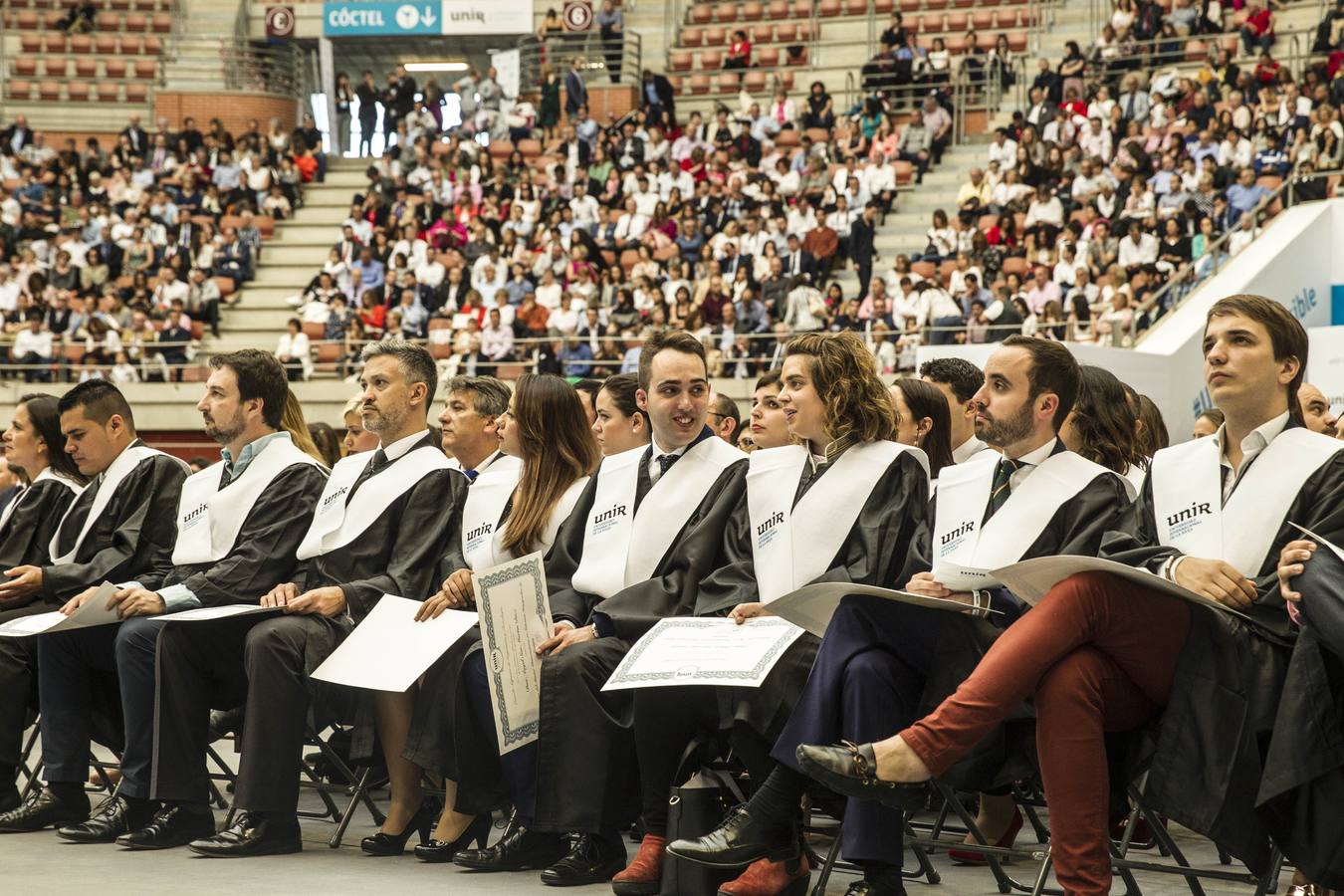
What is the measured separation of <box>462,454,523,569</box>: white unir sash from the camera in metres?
5.91

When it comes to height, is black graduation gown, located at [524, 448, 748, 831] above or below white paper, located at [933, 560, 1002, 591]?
below

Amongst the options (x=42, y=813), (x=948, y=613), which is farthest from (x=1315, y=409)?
(x=42, y=813)

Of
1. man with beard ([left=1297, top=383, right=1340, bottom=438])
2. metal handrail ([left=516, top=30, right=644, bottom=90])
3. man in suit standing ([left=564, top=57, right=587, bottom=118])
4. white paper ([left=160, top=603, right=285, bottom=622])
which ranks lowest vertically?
white paper ([left=160, top=603, right=285, bottom=622])

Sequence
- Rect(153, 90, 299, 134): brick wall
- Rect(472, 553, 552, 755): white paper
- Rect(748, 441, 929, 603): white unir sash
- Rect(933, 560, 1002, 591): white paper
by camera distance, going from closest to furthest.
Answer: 1. Rect(933, 560, 1002, 591): white paper
2. Rect(748, 441, 929, 603): white unir sash
3. Rect(472, 553, 552, 755): white paper
4. Rect(153, 90, 299, 134): brick wall

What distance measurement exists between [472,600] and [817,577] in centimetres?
137

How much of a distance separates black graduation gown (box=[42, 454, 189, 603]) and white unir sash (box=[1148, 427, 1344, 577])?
395 centimetres

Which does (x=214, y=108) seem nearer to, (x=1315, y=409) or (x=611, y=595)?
(x=611, y=595)

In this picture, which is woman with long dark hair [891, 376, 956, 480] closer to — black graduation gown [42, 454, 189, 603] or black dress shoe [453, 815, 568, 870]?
black dress shoe [453, 815, 568, 870]

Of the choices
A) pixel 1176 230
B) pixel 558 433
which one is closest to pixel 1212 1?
pixel 1176 230

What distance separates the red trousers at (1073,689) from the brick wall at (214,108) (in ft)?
78.8

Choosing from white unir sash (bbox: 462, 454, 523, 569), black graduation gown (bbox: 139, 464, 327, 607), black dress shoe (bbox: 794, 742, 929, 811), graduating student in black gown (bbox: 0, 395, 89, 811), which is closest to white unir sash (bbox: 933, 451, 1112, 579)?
black dress shoe (bbox: 794, 742, 929, 811)

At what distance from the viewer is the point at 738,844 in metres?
4.32

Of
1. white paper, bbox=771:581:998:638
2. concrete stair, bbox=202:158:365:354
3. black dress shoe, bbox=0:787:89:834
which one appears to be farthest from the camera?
concrete stair, bbox=202:158:365:354

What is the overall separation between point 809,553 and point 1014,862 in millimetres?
1315
